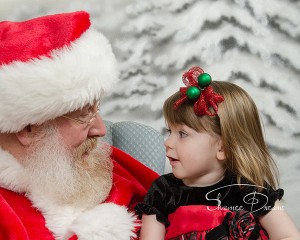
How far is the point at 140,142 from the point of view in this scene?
6.81 feet

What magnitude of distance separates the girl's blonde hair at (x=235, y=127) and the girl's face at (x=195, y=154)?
0.07 ft

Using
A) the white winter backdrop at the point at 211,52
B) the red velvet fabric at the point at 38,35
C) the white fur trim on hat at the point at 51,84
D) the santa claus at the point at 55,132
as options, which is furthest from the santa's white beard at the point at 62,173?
the white winter backdrop at the point at 211,52

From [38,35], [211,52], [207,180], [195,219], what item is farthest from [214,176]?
[211,52]

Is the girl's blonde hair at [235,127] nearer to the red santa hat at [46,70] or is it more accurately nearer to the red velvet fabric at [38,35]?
the red santa hat at [46,70]

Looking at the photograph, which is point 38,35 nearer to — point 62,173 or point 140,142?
point 62,173

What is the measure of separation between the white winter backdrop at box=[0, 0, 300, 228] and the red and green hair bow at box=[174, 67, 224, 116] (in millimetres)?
1094

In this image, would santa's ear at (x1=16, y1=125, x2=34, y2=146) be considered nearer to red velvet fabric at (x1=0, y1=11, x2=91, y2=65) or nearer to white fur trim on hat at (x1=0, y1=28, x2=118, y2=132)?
white fur trim on hat at (x1=0, y1=28, x2=118, y2=132)

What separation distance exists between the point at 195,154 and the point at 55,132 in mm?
397

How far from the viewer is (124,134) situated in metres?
2.10

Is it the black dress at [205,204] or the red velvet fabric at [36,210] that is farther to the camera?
the black dress at [205,204]

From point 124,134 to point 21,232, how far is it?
80 centimetres

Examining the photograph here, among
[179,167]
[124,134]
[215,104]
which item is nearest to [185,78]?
[215,104]

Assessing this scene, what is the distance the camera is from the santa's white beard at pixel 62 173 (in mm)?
1492

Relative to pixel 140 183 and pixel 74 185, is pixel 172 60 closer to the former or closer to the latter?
pixel 140 183
